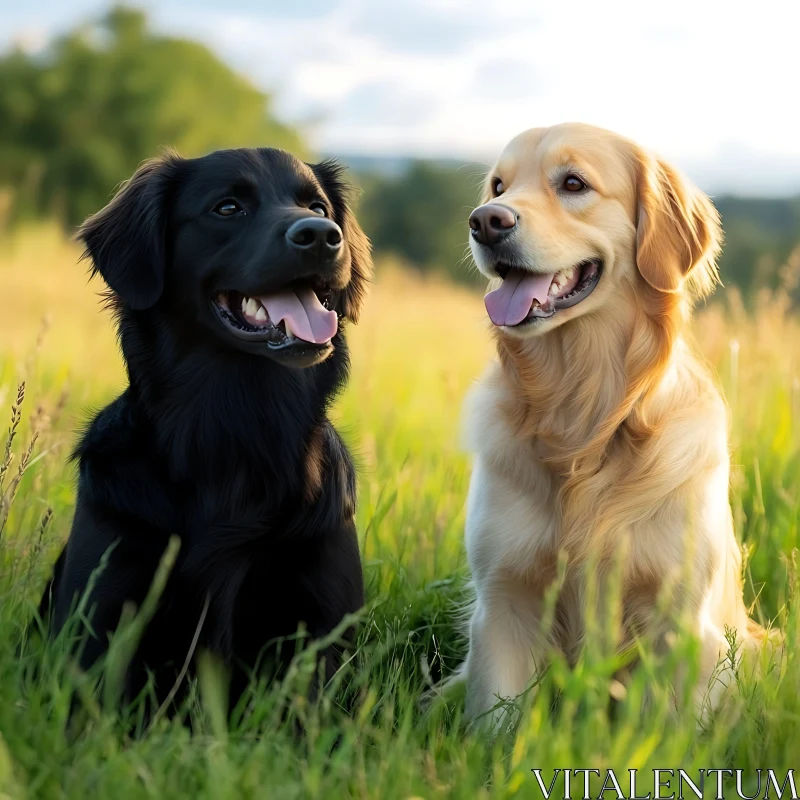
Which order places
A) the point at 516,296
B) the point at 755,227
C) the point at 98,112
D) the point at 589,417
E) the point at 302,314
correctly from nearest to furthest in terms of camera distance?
the point at 302,314 → the point at 516,296 → the point at 589,417 → the point at 98,112 → the point at 755,227

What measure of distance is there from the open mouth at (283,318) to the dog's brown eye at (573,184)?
76 centimetres

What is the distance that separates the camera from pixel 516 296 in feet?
9.12

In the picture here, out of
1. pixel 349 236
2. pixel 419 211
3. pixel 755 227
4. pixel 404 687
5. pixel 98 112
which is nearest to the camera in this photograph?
pixel 404 687

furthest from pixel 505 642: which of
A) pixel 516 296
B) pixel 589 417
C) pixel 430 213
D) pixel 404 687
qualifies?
pixel 430 213

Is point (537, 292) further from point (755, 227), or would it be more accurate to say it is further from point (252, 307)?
point (755, 227)

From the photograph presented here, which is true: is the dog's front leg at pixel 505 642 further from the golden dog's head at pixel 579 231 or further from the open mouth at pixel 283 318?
the open mouth at pixel 283 318

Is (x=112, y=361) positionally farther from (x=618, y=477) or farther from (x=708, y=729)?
(x=708, y=729)

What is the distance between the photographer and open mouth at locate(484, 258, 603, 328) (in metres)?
2.74

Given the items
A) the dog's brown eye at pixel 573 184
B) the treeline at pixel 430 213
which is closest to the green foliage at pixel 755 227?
the treeline at pixel 430 213

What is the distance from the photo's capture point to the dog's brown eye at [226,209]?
2.75 meters

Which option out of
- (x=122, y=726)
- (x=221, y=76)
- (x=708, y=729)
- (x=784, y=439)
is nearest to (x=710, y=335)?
(x=784, y=439)

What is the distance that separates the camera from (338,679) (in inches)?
89.2

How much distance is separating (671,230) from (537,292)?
1.53 ft

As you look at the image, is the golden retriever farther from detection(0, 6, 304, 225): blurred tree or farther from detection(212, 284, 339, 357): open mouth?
detection(0, 6, 304, 225): blurred tree
